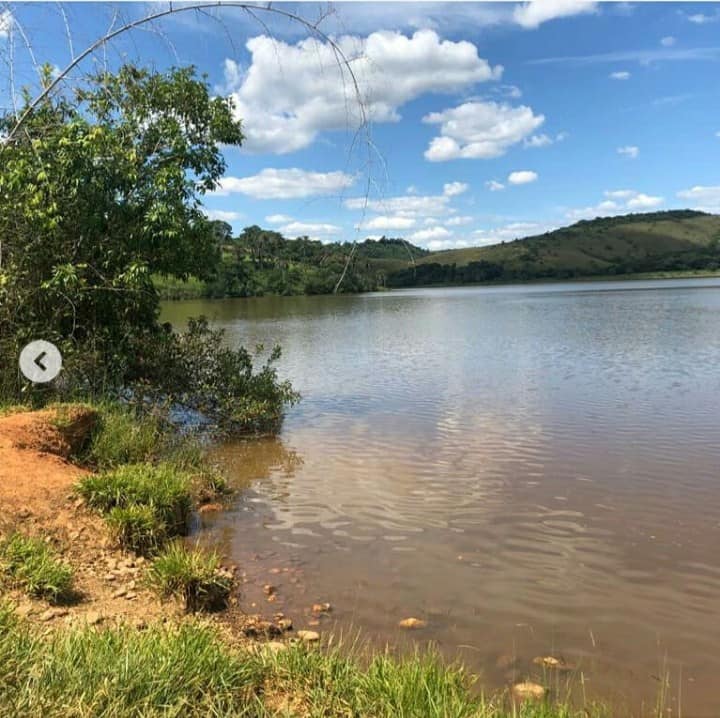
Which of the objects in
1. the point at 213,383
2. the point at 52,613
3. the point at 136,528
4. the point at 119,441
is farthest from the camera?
the point at 213,383

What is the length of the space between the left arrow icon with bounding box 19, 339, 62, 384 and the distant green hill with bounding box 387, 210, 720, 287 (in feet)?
464

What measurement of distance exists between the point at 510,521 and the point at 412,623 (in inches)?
128

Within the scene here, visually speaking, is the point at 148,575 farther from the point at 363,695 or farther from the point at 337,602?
the point at 363,695

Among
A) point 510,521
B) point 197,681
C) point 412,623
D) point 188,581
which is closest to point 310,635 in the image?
point 412,623

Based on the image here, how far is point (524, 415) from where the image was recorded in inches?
648

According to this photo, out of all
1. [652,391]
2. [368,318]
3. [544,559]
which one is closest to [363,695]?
[544,559]

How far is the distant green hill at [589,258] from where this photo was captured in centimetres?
16162

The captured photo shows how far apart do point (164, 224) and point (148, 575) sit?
297 inches

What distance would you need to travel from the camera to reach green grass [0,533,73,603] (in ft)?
18.5

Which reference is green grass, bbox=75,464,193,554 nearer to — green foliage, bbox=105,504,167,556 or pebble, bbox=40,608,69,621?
green foliage, bbox=105,504,167,556

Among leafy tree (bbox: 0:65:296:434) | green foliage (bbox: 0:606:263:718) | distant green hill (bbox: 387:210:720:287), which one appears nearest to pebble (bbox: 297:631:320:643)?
green foliage (bbox: 0:606:263:718)

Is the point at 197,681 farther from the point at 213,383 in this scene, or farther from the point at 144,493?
the point at 213,383

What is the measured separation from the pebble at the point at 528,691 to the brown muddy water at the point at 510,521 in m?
0.18

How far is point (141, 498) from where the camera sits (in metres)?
8.13
